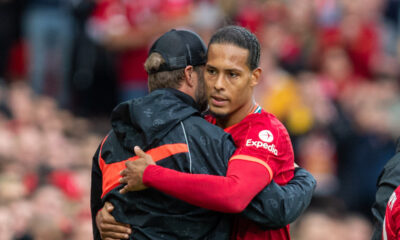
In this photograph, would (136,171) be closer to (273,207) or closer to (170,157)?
(170,157)

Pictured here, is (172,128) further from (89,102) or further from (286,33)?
(89,102)

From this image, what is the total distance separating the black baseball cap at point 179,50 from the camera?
3.31 metres

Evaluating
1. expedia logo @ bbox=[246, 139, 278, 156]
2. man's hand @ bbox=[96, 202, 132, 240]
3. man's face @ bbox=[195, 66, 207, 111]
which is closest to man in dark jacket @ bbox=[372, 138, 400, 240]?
expedia logo @ bbox=[246, 139, 278, 156]

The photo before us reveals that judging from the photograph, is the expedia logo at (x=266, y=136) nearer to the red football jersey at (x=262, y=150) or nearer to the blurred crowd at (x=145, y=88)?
the red football jersey at (x=262, y=150)

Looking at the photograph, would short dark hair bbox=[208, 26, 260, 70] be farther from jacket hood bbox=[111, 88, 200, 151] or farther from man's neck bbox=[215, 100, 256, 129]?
jacket hood bbox=[111, 88, 200, 151]

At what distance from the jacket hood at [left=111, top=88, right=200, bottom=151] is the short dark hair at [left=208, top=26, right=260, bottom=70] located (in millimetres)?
308

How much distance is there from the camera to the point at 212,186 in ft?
9.90

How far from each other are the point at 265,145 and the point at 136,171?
0.56 meters

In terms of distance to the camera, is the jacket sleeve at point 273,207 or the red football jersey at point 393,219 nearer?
the red football jersey at point 393,219

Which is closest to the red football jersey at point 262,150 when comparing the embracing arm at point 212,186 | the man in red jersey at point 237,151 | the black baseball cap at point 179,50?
the man in red jersey at point 237,151

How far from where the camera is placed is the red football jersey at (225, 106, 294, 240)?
10.4 feet

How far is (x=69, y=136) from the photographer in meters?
8.99

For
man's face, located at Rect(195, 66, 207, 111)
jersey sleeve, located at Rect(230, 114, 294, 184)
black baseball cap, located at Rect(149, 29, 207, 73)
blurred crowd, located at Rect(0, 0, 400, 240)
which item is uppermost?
black baseball cap, located at Rect(149, 29, 207, 73)

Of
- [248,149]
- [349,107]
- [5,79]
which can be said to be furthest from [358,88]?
[248,149]
